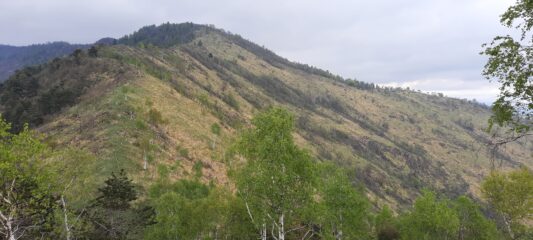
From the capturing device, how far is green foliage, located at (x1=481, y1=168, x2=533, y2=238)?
48.2 meters

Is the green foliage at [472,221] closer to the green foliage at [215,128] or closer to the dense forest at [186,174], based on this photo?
the dense forest at [186,174]

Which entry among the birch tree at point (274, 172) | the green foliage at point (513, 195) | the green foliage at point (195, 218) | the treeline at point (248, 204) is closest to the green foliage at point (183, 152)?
the treeline at point (248, 204)

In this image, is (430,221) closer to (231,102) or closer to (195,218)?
(195,218)

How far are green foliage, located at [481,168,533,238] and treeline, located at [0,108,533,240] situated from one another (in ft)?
0.37

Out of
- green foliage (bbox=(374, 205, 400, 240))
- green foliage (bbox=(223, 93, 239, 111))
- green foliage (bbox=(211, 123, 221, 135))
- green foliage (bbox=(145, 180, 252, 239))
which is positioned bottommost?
green foliage (bbox=(374, 205, 400, 240))

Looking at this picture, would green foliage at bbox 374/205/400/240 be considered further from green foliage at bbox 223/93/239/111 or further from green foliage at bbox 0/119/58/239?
green foliage at bbox 223/93/239/111

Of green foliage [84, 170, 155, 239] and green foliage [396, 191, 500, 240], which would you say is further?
green foliage [396, 191, 500, 240]

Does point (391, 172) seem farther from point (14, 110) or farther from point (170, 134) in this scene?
point (14, 110)

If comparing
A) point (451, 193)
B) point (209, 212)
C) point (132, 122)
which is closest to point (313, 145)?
point (451, 193)

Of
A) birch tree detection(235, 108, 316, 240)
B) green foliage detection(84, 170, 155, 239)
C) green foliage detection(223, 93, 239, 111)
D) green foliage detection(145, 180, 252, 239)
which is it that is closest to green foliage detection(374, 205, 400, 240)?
green foliage detection(145, 180, 252, 239)

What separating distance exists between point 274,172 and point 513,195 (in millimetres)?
40000

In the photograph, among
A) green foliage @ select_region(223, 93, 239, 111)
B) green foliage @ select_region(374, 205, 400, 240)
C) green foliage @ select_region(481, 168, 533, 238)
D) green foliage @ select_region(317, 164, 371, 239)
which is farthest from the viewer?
green foliage @ select_region(223, 93, 239, 111)

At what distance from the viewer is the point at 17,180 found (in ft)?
68.0

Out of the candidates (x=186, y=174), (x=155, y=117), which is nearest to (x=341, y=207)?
(x=186, y=174)
